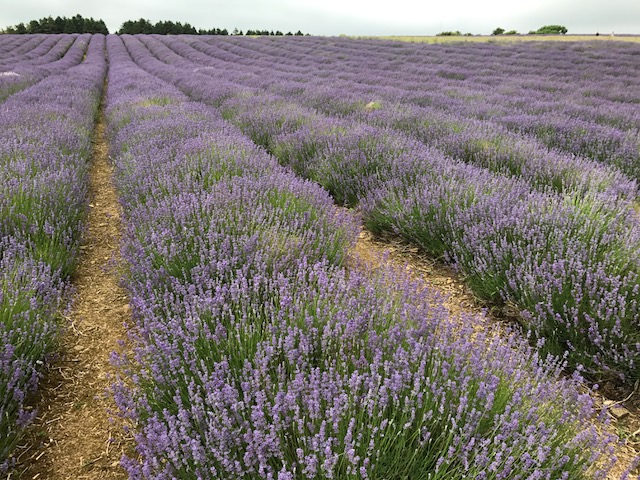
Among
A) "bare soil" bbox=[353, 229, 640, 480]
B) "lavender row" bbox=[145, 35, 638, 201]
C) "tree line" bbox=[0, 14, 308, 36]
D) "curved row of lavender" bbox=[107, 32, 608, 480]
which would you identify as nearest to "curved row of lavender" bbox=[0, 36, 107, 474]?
"curved row of lavender" bbox=[107, 32, 608, 480]

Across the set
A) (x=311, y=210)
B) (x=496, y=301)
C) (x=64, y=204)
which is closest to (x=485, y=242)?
(x=496, y=301)

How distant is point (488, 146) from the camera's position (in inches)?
201

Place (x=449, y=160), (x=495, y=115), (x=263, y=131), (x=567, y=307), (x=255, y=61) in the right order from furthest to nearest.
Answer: (x=255, y=61) < (x=495, y=115) < (x=263, y=131) < (x=449, y=160) < (x=567, y=307)

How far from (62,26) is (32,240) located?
52.5m

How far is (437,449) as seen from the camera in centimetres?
141

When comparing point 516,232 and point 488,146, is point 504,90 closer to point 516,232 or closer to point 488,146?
point 488,146

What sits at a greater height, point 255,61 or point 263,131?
point 255,61

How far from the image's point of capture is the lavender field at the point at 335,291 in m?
1.38

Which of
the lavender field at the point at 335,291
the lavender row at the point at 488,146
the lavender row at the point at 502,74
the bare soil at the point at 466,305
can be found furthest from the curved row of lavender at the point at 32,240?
the lavender row at the point at 502,74

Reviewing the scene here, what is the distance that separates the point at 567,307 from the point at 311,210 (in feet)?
5.89

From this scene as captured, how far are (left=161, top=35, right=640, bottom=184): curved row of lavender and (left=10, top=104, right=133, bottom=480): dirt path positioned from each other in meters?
4.97

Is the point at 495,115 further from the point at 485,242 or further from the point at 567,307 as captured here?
the point at 567,307

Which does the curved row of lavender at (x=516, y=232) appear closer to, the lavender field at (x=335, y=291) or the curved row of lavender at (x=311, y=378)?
the lavender field at (x=335, y=291)

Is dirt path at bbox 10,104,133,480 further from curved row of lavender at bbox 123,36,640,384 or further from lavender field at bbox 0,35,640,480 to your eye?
curved row of lavender at bbox 123,36,640,384
